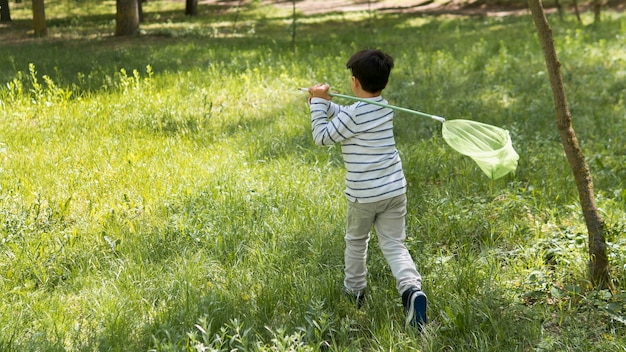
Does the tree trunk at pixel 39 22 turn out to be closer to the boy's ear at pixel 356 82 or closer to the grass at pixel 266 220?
the grass at pixel 266 220

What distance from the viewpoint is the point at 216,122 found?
739cm

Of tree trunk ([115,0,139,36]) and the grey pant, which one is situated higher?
tree trunk ([115,0,139,36])

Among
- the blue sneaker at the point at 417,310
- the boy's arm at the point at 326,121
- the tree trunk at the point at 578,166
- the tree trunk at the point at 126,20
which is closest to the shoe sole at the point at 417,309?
the blue sneaker at the point at 417,310

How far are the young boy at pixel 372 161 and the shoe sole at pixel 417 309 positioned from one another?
2 centimetres

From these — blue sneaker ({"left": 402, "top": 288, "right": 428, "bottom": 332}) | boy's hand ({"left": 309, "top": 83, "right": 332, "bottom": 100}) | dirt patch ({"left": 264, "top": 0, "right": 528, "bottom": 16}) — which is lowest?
blue sneaker ({"left": 402, "top": 288, "right": 428, "bottom": 332})

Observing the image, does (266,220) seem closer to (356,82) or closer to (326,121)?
(326,121)

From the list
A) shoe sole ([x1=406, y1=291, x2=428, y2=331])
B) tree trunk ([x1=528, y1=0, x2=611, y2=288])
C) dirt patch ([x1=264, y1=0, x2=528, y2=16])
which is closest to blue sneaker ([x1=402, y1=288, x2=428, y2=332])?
shoe sole ([x1=406, y1=291, x2=428, y2=331])

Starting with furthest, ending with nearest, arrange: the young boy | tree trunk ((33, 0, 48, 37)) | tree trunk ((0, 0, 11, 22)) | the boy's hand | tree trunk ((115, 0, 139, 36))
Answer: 1. tree trunk ((0, 0, 11, 22))
2. tree trunk ((33, 0, 48, 37))
3. tree trunk ((115, 0, 139, 36))
4. the boy's hand
5. the young boy

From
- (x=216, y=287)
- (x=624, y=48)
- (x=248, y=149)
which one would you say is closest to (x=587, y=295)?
(x=216, y=287)

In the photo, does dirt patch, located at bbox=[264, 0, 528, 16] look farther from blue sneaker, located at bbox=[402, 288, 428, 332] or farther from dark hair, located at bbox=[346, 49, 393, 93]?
blue sneaker, located at bbox=[402, 288, 428, 332]

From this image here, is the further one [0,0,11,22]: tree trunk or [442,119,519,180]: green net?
[0,0,11,22]: tree trunk

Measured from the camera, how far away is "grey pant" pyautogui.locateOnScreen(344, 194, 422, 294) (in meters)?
→ 3.45

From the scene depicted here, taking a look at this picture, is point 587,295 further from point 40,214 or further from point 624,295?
point 40,214

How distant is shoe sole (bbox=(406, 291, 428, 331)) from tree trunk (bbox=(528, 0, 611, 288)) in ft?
3.51
